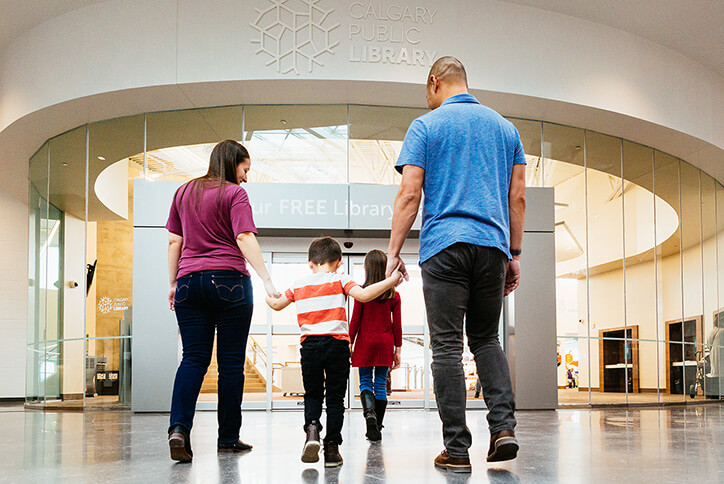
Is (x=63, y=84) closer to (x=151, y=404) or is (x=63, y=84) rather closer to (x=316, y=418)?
(x=151, y=404)

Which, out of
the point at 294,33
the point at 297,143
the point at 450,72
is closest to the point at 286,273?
the point at 297,143

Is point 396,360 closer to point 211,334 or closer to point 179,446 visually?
point 211,334

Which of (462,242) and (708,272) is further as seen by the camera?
(708,272)

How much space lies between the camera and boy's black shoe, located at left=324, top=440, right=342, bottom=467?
11.5ft

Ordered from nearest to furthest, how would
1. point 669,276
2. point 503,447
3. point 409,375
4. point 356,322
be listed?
point 503,447
point 356,322
point 409,375
point 669,276

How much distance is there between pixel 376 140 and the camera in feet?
34.6

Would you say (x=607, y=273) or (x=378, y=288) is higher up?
(x=607, y=273)

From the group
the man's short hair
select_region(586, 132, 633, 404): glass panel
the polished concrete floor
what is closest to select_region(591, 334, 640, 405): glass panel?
select_region(586, 132, 633, 404): glass panel

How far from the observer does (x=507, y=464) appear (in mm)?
3422

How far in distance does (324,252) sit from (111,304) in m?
6.97

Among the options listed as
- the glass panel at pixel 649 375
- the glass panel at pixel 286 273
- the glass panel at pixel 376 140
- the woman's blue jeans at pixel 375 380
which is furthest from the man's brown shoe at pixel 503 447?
the glass panel at pixel 649 375

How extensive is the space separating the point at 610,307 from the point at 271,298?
8.78m

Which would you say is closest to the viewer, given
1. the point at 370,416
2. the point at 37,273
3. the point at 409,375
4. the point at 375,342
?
the point at 370,416

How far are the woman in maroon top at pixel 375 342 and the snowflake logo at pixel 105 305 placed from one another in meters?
5.92
